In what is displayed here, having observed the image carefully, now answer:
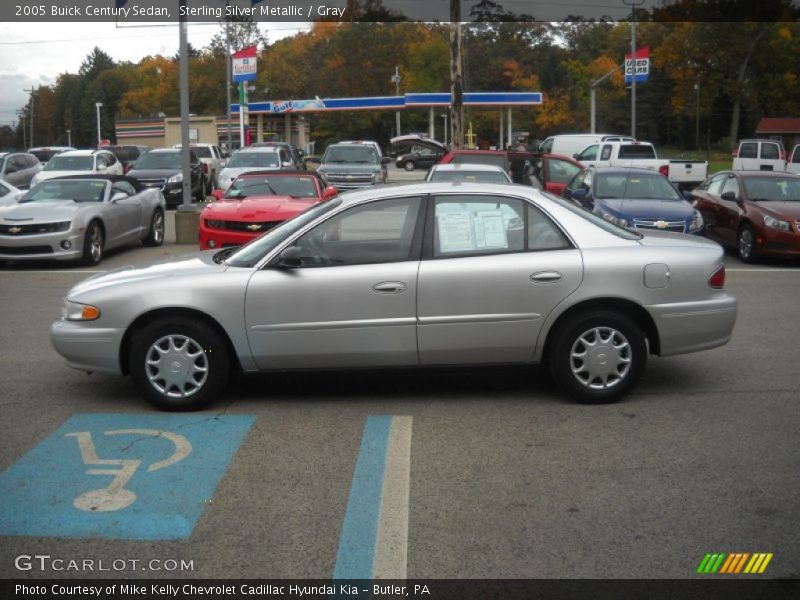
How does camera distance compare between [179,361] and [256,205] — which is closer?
[179,361]

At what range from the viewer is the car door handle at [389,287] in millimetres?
6742

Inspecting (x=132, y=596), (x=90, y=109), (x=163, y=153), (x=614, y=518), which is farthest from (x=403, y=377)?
(x=90, y=109)

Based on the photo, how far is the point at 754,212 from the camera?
15.2m

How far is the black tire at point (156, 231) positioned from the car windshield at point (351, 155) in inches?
434

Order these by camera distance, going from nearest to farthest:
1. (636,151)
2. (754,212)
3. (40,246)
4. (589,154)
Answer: (40,246) < (754,212) < (636,151) < (589,154)

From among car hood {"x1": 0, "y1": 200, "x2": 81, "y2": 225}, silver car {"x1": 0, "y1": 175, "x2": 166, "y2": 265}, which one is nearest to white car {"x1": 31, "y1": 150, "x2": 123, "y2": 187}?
silver car {"x1": 0, "y1": 175, "x2": 166, "y2": 265}

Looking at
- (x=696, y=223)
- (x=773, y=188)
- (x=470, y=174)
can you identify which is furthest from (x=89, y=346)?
(x=773, y=188)

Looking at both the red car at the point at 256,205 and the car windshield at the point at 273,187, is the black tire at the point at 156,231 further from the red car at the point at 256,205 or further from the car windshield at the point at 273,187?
the car windshield at the point at 273,187

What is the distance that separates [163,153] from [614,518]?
1040 inches

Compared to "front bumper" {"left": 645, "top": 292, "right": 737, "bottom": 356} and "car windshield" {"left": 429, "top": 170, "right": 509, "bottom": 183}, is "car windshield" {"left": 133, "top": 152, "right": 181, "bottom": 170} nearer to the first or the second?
"car windshield" {"left": 429, "top": 170, "right": 509, "bottom": 183}

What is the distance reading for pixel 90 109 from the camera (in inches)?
5177

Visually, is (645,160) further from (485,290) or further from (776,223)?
(485,290)

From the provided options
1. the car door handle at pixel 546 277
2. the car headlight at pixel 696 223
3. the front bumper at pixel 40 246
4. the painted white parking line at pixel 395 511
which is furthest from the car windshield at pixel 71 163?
the painted white parking line at pixel 395 511

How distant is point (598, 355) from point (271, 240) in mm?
2503
